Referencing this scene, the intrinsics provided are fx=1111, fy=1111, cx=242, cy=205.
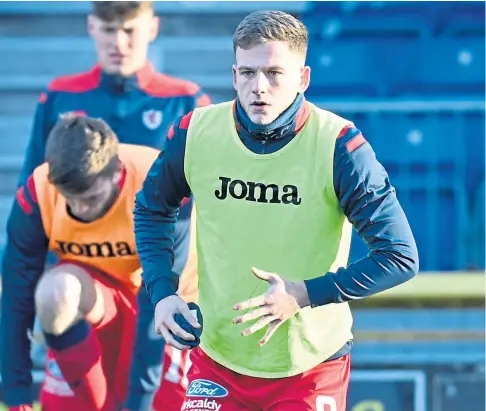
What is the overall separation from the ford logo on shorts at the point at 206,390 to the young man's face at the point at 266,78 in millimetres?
674

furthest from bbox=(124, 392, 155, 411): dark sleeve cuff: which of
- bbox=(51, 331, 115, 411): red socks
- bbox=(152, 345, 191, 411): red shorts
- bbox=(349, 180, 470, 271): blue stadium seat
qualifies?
bbox=(349, 180, 470, 271): blue stadium seat

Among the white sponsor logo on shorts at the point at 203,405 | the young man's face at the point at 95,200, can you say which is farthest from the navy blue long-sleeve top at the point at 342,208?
the young man's face at the point at 95,200

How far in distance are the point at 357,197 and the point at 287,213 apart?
0.21 metres

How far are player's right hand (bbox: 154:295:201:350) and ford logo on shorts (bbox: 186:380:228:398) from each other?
0.65 feet

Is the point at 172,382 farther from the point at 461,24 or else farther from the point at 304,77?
the point at 461,24

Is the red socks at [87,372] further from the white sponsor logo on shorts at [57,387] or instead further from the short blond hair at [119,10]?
the short blond hair at [119,10]

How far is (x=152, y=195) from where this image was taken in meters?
2.86

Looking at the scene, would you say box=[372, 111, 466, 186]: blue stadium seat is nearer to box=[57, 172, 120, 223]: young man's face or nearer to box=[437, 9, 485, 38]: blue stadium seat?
box=[437, 9, 485, 38]: blue stadium seat

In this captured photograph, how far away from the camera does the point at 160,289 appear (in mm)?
2766

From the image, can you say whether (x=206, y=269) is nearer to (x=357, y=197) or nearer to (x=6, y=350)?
(x=357, y=197)

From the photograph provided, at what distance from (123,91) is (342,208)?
84.4 inches

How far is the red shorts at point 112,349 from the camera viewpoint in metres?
3.96

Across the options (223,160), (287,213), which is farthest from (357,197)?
(223,160)

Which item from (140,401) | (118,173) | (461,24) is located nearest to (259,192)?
(118,173)
